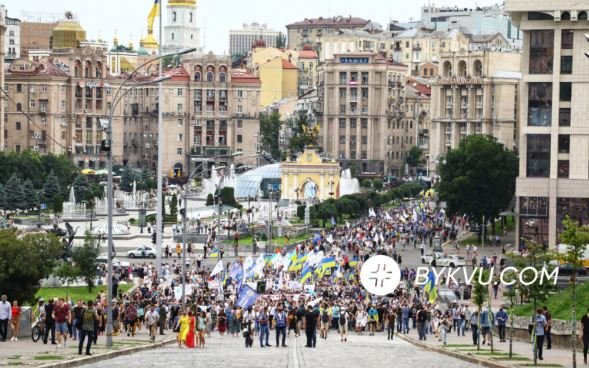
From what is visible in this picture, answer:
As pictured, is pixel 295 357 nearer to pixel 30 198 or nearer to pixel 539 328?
pixel 539 328

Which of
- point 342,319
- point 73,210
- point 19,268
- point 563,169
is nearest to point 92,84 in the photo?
point 73,210

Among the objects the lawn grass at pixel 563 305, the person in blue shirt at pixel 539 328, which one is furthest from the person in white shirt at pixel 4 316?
the lawn grass at pixel 563 305

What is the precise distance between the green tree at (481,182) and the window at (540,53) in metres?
13.8

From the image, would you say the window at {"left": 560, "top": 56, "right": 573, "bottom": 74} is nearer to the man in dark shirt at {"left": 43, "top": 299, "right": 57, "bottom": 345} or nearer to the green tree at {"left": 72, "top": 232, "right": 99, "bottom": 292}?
the green tree at {"left": 72, "top": 232, "right": 99, "bottom": 292}

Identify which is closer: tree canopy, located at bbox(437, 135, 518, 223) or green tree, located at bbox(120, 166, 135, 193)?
tree canopy, located at bbox(437, 135, 518, 223)

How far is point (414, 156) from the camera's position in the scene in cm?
19425

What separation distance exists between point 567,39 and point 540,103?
3.30m

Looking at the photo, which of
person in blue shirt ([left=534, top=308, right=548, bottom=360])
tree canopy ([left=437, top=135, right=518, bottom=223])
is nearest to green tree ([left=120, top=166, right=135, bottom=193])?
tree canopy ([left=437, top=135, right=518, bottom=223])

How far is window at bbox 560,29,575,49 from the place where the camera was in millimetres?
86562

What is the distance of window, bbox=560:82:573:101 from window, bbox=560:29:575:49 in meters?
1.74

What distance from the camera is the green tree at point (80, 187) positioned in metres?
128

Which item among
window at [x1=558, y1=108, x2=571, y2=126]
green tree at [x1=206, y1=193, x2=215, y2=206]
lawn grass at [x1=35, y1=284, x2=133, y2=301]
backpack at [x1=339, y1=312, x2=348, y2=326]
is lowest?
lawn grass at [x1=35, y1=284, x2=133, y2=301]

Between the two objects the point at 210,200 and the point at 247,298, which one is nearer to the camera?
the point at 247,298

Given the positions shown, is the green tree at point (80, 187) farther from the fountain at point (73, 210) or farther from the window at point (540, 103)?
the window at point (540, 103)
